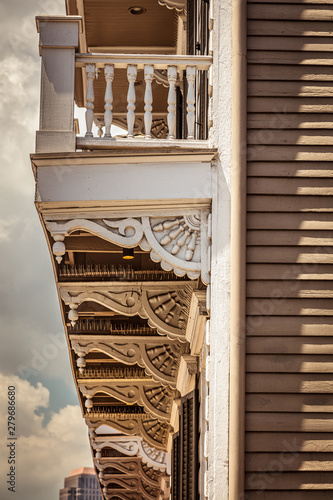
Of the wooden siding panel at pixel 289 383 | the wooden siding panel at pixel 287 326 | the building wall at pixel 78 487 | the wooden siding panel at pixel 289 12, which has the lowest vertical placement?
the building wall at pixel 78 487

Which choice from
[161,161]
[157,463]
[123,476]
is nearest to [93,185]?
[161,161]

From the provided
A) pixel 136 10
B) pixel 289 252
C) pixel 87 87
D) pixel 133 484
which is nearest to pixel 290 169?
pixel 289 252

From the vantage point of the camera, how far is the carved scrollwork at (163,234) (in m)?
6.18

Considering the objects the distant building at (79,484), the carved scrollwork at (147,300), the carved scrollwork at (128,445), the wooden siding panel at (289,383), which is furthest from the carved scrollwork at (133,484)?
the distant building at (79,484)

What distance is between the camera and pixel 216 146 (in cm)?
621

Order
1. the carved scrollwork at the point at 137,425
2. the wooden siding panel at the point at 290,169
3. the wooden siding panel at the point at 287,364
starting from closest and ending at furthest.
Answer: the wooden siding panel at the point at 287,364
the wooden siding panel at the point at 290,169
the carved scrollwork at the point at 137,425

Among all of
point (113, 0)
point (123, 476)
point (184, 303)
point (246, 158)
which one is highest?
point (113, 0)

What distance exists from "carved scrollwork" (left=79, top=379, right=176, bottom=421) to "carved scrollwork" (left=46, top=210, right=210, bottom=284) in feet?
17.0

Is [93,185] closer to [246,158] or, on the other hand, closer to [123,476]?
[246,158]

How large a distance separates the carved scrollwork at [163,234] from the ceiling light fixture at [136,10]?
20.1 feet

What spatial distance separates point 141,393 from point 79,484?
252 feet

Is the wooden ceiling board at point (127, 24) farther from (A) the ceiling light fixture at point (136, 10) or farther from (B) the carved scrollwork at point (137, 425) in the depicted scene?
(B) the carved scrollwork at point (137, 425)

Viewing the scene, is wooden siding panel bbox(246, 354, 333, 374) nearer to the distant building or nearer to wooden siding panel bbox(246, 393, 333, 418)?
wooden siding panel bbox(246, 393, 333, 418)

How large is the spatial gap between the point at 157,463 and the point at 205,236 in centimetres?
859
